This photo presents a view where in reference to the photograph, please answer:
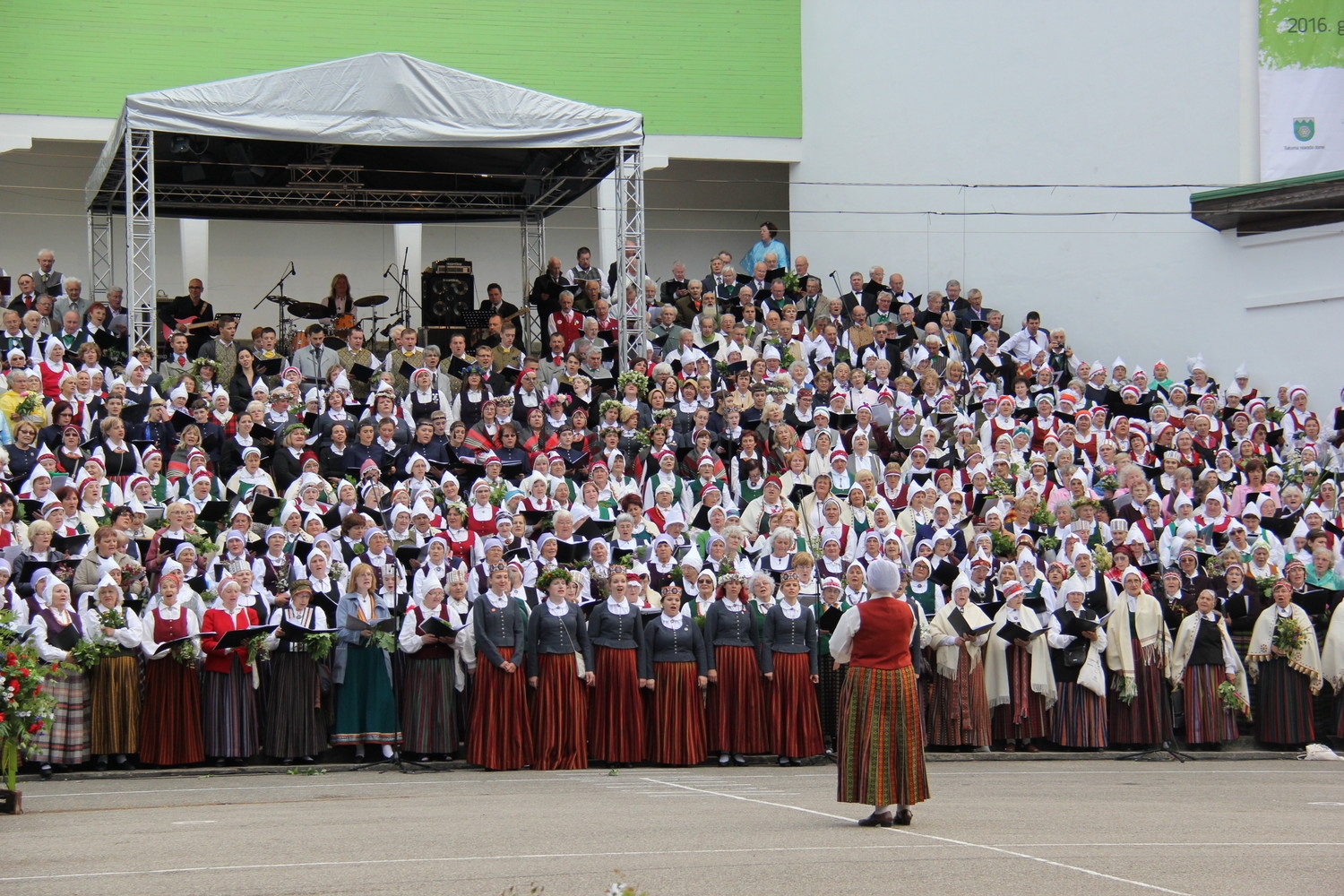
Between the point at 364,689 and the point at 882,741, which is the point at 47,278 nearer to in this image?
the point at 364,689

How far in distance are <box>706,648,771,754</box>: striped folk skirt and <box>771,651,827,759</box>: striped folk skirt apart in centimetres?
13

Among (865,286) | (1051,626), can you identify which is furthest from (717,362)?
(1051,626)

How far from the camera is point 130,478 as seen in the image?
14.7 metres

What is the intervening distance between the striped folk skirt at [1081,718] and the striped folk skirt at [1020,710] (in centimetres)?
18

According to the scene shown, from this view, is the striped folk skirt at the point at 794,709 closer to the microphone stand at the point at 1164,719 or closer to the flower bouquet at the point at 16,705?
the microphone stand at the point at 1164,719

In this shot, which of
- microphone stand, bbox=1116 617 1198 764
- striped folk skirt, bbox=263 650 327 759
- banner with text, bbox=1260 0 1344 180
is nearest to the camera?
striped folk skirt, bbox=263 650 327 759

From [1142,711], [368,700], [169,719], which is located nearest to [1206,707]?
[1142,711]

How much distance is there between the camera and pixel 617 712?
13.9m

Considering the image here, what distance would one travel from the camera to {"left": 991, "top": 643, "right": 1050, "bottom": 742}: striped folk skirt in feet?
49.1

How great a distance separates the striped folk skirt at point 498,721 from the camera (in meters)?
13.4

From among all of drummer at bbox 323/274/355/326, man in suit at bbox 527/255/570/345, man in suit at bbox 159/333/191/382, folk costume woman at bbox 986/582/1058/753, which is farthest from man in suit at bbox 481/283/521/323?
folk costume woman at bbox 986/582/1058/753

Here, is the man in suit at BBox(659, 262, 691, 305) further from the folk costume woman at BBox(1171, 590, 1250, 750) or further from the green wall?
the folk costume woman at BBox(1171, 590, 1250, 750)

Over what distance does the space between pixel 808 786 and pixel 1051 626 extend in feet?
12.7

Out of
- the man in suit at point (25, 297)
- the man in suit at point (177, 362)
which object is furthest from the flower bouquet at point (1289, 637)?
the man in suit at point (25, 297)
